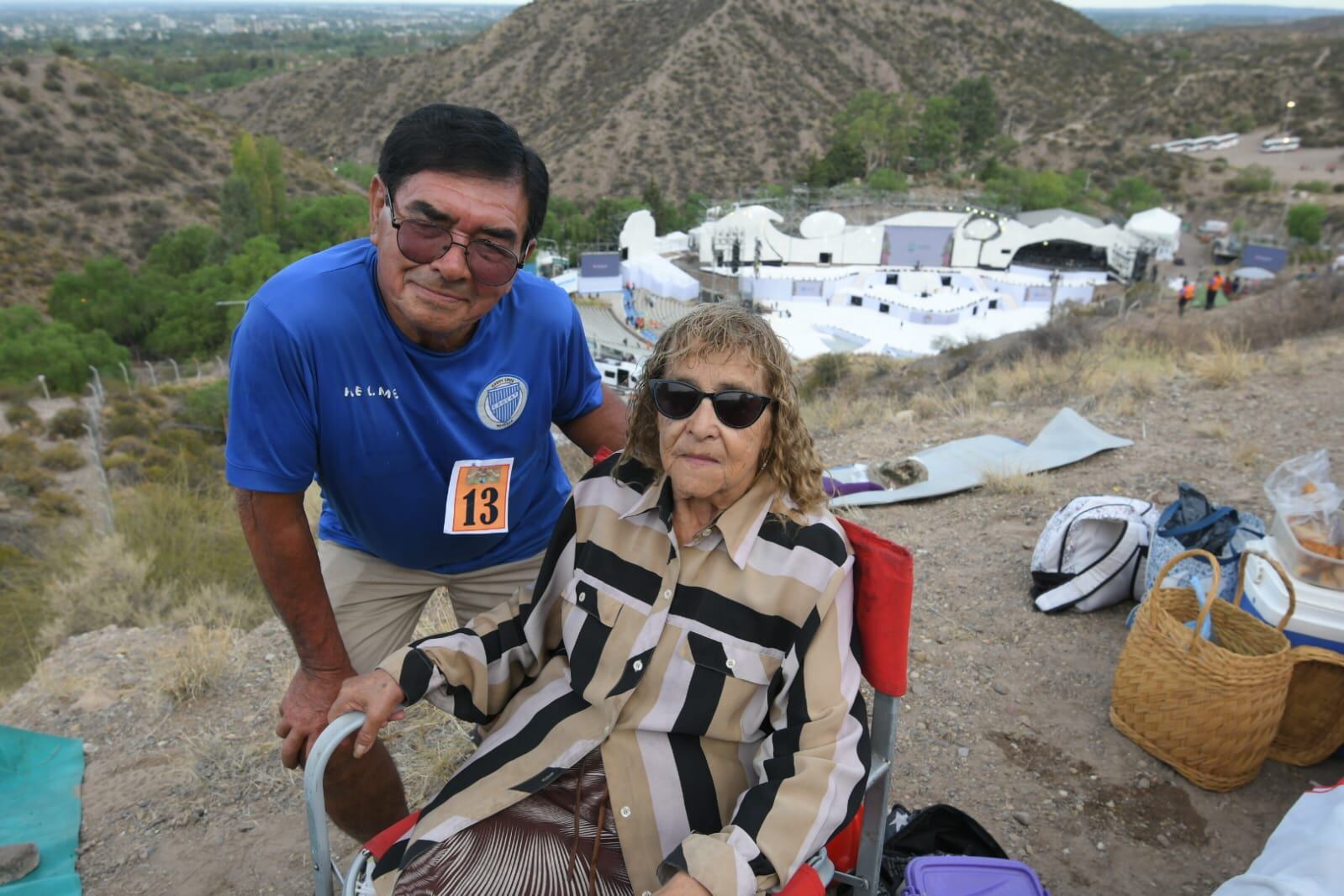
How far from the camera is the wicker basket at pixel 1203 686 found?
2426 millimetres

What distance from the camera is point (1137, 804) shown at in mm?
2582

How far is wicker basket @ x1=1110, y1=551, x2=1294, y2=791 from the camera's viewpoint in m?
2.43

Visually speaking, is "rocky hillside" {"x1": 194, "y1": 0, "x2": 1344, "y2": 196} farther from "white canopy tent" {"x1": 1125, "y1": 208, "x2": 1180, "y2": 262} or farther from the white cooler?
the white cooler

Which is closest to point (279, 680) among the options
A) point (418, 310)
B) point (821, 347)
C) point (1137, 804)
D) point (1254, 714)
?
point (418, 310)

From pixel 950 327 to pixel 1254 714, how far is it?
2247cm

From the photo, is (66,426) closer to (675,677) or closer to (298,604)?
(298,604)

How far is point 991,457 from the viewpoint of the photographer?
216 inches

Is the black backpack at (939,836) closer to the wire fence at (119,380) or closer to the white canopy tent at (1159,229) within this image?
the wire fence at (119,380)

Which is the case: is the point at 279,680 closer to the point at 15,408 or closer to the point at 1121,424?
the point at 1121,424

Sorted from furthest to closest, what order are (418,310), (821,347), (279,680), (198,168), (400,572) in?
1. (198,168)
2. (821,347)
3. (279,680)
4. (400,572)
5. (418,310)

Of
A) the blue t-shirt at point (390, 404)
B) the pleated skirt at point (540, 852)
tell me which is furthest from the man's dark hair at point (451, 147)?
the pleated skirt at point (540, 852)

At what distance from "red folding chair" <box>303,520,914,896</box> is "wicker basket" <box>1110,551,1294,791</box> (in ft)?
4.13

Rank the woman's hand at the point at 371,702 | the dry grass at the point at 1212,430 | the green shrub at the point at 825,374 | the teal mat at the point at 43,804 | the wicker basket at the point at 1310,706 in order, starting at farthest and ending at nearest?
the green shrub at the point at 825,374
the dry grass at the point at 1212,430
the wicker basket at the point at 1310,706
the teal mat at the point at 43,804
the woman's hand at the point at 371,702

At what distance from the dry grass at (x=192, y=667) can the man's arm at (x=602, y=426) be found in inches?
84.5
